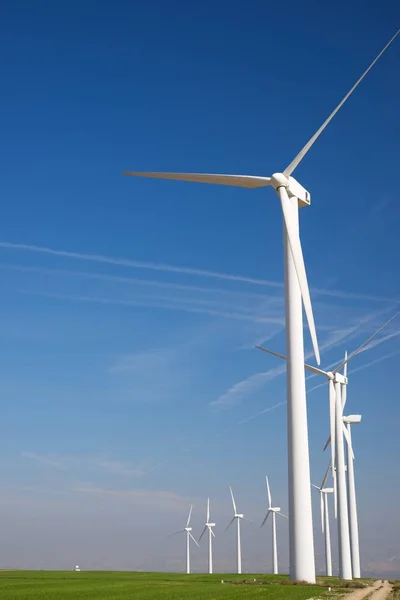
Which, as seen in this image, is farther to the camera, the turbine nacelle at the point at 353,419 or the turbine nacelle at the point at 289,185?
the turbine nacelle at the point at 353,419

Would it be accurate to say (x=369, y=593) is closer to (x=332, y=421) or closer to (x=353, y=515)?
(x=332, y=421)

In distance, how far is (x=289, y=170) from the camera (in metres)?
62.4

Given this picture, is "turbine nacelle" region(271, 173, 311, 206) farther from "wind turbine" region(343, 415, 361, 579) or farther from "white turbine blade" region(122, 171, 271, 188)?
"wind turbine" region(343, 415, 361, 579)

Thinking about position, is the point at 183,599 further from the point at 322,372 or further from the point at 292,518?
the point at 322,372

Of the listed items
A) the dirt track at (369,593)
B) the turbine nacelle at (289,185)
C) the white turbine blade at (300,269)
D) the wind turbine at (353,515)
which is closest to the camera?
the dirt track at (369,593)

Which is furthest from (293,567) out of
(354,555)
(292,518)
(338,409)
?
(354,555)

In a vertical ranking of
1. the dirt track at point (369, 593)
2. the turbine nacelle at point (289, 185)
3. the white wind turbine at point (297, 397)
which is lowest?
the dirt track at point (369, 593)

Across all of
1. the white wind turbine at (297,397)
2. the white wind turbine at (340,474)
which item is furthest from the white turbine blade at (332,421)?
the white wind turbine at (297,397)

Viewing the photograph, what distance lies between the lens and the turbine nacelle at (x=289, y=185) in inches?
2443

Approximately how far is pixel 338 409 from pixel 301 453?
34827 mm

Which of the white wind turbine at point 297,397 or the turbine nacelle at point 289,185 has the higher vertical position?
the turbine nacelle at point 289,185

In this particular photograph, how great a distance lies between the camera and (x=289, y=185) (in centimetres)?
6234

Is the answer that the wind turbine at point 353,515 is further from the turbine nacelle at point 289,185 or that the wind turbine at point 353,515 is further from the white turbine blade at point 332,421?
the turbine nacelle at point 289,185

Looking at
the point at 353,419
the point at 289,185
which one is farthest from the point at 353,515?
the point at 289,185
